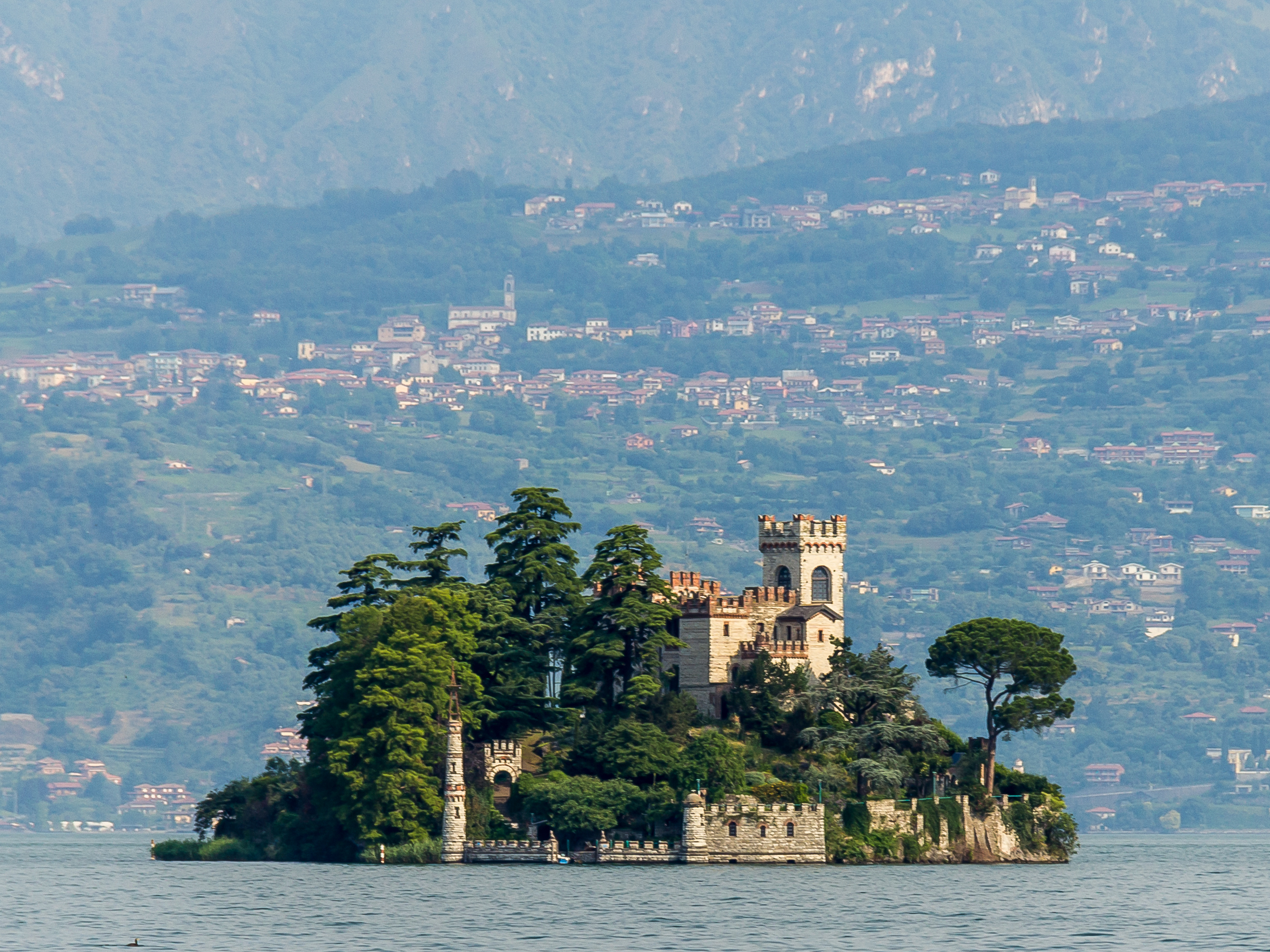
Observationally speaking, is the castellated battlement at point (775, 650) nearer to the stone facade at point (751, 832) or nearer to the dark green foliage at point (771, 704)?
the dark green foliage at point (771, 704)

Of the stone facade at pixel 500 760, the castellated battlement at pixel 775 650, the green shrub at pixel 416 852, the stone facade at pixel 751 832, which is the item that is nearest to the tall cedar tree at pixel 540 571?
the stone facade at pixel 500 760

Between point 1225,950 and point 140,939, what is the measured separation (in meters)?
30.2

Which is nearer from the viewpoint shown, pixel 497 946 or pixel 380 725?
pixel 497 946

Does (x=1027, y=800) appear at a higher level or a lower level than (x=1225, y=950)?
higher

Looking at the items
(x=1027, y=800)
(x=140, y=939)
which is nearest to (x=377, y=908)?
(x=140, y=939)

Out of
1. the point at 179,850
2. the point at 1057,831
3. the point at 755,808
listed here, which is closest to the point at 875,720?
the point at 755,808

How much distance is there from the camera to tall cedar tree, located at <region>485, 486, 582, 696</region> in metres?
108

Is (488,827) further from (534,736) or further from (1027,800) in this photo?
(1027,800)

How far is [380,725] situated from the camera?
330ft

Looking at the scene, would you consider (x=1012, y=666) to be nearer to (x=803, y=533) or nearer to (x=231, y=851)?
(x=803, y=533)

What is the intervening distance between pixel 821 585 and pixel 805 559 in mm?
1456

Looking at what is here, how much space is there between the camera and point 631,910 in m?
83.1

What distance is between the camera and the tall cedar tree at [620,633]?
341 ft

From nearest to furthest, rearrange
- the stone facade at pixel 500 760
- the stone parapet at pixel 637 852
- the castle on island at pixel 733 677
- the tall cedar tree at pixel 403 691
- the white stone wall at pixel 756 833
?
the white stone wall at pixel 756 833 → the stone parapet at pixel 637 852 → the castle on island at pixel 733 677 → the tall cedar tree at pixel 403 691 → the stone facade at pixel 500 760
